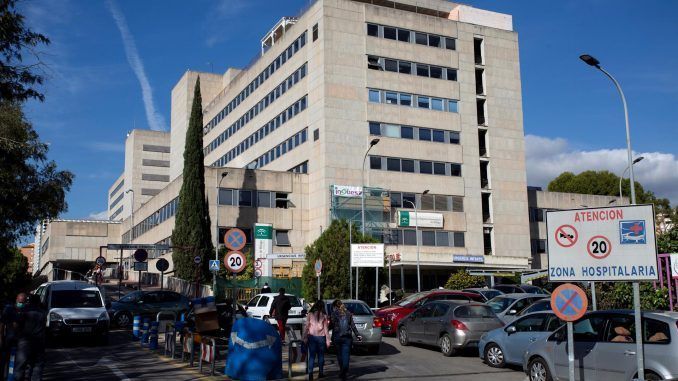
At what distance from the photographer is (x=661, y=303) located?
1955 centimetres

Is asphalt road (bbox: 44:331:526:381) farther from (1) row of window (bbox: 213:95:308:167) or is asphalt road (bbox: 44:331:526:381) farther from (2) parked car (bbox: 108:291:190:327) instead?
(1) row of window (bbox: 213:95:308:167)

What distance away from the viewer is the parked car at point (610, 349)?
11.0 meters

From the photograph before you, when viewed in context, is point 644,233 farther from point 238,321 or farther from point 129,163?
point 129,163

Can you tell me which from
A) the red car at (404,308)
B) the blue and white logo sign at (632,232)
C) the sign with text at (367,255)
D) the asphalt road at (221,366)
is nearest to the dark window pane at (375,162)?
the sign with text at (367,255)

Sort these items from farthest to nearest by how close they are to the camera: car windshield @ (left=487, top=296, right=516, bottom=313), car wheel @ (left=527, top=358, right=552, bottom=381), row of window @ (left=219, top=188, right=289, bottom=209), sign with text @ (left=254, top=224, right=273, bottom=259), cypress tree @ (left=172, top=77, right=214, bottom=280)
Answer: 1. row of window @ (left=219, top=188, right=289, bottom=209)
2. cypress tree @ (left=172, top=77, right=214, bottom=280)
3. sign with text @ (left=254, top=224, right=273, bottom=259)
4. car windshield @ (left=487, top=296, right=516, bottom=313)
5. car wheel @ (left=527, top=358, right=552, bottom=381)

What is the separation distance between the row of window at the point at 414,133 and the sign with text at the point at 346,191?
16.8 ft


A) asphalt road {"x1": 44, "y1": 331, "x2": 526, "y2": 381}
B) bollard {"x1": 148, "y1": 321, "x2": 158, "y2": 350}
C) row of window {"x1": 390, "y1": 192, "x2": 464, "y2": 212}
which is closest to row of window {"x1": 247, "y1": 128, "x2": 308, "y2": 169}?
row of window {"x1": 390, "y1": 192, "x2": 464, "y2": 212}

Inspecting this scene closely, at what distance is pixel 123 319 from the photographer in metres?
28.3

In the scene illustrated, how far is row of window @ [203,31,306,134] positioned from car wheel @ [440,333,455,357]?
4213cm

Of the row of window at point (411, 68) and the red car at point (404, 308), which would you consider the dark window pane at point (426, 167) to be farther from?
the red car at point (404, 308)

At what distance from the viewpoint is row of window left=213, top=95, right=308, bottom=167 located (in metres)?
57.0

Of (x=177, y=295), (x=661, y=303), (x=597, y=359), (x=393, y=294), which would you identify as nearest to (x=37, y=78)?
(x=177, y=295)

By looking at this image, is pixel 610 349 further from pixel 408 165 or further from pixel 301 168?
pixel 301 168

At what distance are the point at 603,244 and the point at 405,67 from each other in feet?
150
